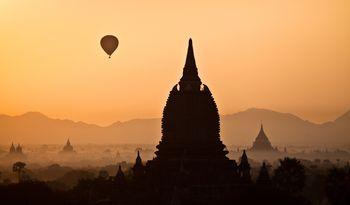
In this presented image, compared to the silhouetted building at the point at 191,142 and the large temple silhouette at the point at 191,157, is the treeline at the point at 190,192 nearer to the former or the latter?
the large temple silhouette at the point at 191,157

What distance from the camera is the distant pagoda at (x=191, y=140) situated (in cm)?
10944

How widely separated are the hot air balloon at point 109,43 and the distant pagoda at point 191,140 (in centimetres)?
1563

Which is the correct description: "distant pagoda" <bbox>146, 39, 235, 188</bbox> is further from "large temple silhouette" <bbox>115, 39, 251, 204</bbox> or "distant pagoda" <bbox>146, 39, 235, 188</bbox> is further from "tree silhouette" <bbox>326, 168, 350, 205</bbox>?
"tree silhouette" <bbox>326, 168, 350, 205</bbox>

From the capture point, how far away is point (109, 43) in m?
130

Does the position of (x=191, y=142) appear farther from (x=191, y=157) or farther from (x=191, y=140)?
(x=191, y=157)

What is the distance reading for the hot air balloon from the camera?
129275 millimetres

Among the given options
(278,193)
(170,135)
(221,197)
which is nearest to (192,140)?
(170,135)

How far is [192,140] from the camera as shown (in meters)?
112

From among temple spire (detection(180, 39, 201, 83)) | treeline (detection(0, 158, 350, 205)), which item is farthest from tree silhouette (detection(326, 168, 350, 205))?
temple spire (detection(180, 39, 201, 83))

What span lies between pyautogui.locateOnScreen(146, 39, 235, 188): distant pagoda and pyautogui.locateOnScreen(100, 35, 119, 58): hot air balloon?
15627 mm

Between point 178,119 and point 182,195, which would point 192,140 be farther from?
point 182,195

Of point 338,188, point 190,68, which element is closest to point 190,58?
point 190,68

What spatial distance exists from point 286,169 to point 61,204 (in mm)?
27490

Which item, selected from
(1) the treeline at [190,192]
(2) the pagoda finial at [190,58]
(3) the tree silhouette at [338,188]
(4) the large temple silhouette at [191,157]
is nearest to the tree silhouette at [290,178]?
(1) the treeline at [190,192]
